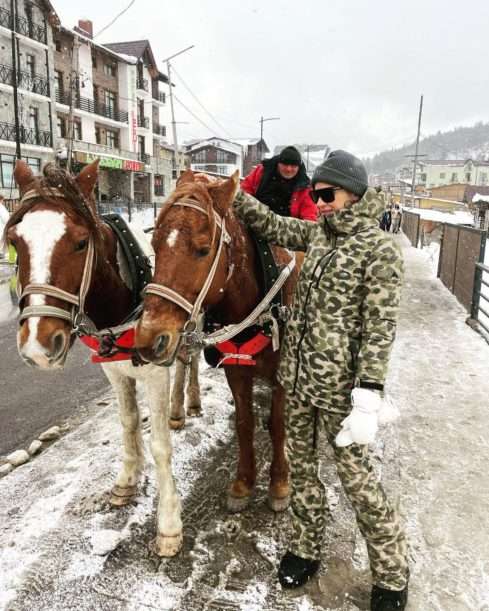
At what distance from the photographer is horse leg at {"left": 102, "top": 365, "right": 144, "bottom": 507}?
116 inches

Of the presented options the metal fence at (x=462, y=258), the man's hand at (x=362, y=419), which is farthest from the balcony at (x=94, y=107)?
the man's hand at (x=362, y=419)

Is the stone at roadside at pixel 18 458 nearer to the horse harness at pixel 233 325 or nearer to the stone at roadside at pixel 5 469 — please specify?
the stone at roadside at pixel 5 469

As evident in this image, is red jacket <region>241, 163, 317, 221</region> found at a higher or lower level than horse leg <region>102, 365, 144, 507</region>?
higher

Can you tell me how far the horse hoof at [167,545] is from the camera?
99.2 inches

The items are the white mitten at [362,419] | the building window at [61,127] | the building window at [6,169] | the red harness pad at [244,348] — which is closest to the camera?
the white mitten at [362,419]

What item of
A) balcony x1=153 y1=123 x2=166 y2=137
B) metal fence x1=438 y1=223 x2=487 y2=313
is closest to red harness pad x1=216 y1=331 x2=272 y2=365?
metal fence x1=438 y1=223 x2=487 y2=313

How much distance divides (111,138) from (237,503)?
37.5 meters

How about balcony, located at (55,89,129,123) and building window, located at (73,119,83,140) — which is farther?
building window, located at (73,119,83,140)

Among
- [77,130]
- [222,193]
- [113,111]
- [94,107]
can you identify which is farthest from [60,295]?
[113,111]

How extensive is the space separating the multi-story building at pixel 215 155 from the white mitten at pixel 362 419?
51.3 m

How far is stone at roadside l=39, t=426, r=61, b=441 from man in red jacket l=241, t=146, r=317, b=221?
277 centimetres

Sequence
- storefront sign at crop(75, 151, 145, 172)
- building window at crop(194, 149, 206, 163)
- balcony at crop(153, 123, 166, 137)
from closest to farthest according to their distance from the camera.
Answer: storefront sign at crop(75, 151, 145, 172)
balcony at crop(153, 123, 166, 137)
building window at crop(194, 149, 206, 163)

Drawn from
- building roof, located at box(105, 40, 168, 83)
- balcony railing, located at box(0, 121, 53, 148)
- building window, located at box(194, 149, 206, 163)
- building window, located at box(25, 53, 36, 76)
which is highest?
building roof, located at box(105, 40, 168, 83)

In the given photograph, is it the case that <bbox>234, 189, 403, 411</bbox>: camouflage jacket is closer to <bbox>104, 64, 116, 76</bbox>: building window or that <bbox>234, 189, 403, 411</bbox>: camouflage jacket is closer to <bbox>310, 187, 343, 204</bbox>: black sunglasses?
<bbox>310, 187, 343, 204</bbox>: black sunglasses
